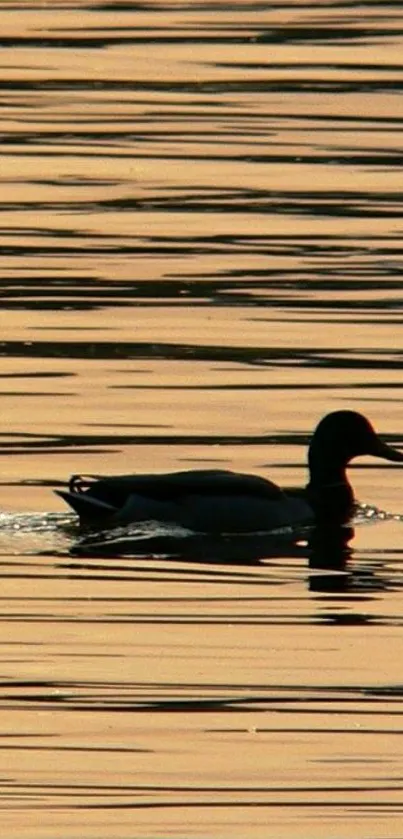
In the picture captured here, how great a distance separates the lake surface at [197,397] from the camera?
Answer: 410 inches

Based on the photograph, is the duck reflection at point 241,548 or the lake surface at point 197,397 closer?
the lake surface at point 197,397

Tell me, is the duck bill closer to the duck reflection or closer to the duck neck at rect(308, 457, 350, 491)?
the duck neck at rect(308, 457, 350, 491)

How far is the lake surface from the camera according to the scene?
10.4 m

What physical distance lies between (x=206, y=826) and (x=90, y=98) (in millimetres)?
20549

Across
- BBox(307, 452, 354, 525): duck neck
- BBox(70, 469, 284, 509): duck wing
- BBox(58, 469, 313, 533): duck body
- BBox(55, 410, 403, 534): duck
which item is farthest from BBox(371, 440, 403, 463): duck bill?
BBox(70, 469, 284, 509): duck wing

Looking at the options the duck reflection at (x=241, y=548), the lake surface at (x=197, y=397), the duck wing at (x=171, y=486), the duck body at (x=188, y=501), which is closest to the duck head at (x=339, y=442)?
the lake surface at (x=197, y=397)

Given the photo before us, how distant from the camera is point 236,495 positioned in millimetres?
14914

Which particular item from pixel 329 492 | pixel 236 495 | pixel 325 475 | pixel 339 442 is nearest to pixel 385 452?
pixel 339 442

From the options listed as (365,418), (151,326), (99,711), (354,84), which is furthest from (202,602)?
(354,84)

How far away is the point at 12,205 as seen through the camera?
23984 millimetres

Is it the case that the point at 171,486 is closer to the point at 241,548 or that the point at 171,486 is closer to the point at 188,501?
the point at 188,501

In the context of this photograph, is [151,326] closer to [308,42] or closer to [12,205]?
[12,205]

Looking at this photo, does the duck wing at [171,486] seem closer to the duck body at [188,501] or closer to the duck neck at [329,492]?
the duck body at [188,501]

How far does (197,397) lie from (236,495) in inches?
99.6
